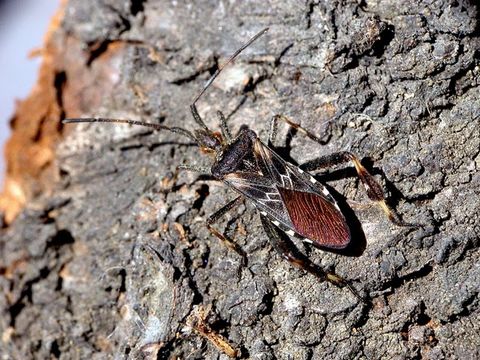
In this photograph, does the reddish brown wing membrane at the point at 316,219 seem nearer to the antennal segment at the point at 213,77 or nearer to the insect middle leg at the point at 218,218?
the insect middle leg at the point at 218,218

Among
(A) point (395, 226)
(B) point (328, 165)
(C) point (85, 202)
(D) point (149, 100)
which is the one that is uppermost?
(D) point (149, 100)

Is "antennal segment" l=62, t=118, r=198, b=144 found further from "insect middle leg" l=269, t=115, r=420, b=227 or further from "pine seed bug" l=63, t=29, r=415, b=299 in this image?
"insect middle leg" l=269, t=115, r=420, b=227

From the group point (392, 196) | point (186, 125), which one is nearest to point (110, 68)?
point (186, 125)

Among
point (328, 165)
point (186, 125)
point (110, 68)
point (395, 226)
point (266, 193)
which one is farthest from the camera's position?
point (110, 68)

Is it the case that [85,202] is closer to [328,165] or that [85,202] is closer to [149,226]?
[149,226]

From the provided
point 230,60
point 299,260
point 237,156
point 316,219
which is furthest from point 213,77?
point 299,260

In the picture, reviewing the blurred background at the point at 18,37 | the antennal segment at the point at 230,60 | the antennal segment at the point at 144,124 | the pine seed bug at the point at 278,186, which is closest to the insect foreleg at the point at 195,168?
the pine seed bug at the point at 278,186
